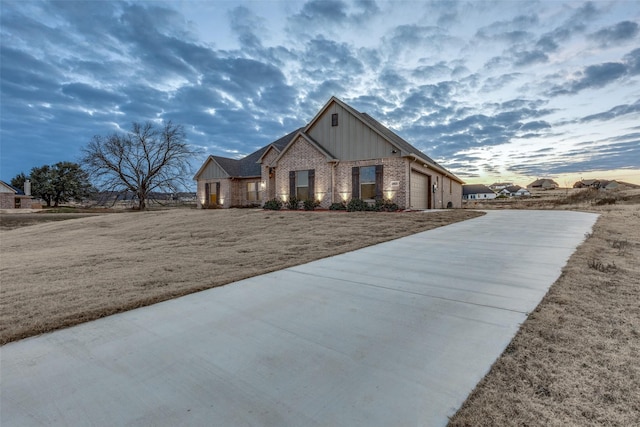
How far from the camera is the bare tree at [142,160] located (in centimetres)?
3275

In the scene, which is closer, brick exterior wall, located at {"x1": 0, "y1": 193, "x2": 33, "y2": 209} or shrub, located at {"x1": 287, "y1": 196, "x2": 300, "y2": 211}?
shrub, located at {"x1": 287, "y1": 196, "x2": 300, "y2": 211}

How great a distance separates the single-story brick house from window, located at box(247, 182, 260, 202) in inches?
126

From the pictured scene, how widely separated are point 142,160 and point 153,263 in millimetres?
33789

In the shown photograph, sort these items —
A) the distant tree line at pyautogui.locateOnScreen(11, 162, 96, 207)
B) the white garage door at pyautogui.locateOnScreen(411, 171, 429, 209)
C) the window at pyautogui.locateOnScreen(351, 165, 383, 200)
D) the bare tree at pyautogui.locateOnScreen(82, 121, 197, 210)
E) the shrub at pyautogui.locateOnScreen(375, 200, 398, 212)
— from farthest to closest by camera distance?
the distant tree line at pyautogui.locateOnScreen(11, 162, 96, 207) → the bare tree at pyautogui.locateOnScreen(82, 121, 197, 210) → the white garage door at pyautogui.locateOnScreen(411, 171, 429, 209) → the window at pyautogui.locateOnScreen(351, 165, 383, 200) → the shrub at pyautogui.locateOnScreen(375, 200, 398, 212)

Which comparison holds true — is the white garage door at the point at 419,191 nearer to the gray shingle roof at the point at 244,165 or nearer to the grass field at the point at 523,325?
the grass field at the point at 523,325

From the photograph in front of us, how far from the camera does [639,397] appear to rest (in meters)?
1.88

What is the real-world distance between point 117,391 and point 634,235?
12.2 m

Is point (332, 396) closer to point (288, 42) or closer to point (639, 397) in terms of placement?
point (639, 397)

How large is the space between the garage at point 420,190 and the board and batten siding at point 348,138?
9.09ft

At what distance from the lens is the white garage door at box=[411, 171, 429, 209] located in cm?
1791

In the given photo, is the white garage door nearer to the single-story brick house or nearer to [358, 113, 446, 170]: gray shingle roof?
the single-story brick house

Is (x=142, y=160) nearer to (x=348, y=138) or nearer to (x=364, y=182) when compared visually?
(x=348, y=138)

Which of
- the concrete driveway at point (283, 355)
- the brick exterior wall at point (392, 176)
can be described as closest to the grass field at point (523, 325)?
the concrete driveway at point (283, 355)

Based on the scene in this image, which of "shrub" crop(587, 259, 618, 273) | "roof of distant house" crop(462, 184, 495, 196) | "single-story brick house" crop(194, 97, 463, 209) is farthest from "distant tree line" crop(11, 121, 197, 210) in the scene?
"roof of distant house" crop(462, 184, 495, 196)
